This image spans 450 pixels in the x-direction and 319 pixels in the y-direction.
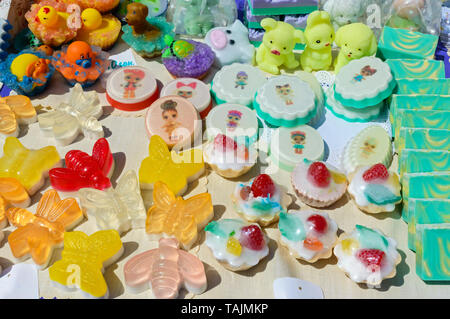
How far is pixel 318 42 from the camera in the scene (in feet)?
10.1

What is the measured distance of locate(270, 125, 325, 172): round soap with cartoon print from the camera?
2660 millimetres

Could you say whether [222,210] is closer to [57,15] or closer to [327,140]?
[327,140]

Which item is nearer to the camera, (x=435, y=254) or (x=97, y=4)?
(x=435, y=254)

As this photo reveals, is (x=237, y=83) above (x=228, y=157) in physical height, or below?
above

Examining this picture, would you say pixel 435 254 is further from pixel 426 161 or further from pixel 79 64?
pixel 79 64

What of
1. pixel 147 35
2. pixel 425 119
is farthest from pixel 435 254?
pixel 147 35

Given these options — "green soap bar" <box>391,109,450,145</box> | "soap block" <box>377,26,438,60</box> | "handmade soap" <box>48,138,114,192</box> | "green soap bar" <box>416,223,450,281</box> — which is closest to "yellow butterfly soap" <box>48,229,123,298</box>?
"handmade soap" <box>48,138,114,192</box>

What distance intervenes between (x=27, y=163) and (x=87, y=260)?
799mm

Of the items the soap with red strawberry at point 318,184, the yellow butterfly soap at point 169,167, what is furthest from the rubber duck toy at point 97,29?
the soap with red strawberry at point 318,184

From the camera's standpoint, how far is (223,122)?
111 inches

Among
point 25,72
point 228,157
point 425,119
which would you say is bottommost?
point 228,157

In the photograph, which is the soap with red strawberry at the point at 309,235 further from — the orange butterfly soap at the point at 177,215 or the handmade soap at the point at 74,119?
the handmade soap at the point at 74,119

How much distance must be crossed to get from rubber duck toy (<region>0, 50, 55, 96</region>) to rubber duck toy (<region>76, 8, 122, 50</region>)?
0.41 meters

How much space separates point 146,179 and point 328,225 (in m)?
1.05
